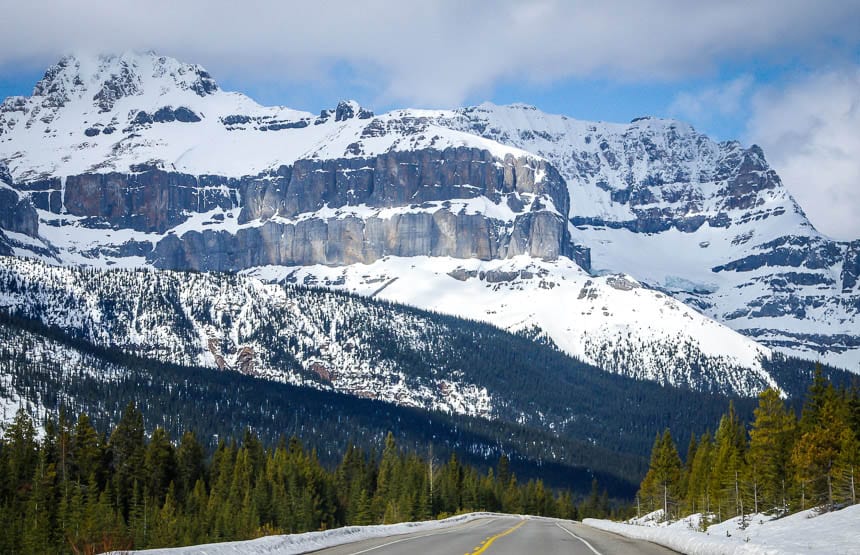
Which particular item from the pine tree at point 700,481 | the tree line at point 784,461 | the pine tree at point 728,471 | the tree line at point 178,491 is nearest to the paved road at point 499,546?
the tree line at point 784,461

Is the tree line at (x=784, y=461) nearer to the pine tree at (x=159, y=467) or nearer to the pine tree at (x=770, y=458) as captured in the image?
the pine tree at (x=770, y=458)

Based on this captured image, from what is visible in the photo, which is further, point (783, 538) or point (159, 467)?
point (159, 467)

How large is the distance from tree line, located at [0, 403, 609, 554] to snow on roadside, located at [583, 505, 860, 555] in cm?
3869

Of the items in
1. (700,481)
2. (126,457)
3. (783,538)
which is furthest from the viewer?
(700,481)

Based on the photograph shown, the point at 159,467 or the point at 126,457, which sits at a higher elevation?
the point at 126,457

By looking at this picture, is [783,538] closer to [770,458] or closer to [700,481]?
[770,458]

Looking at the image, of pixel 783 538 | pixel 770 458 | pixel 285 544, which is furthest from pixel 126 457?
pixel 783 538

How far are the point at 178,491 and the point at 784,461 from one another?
61.0 m

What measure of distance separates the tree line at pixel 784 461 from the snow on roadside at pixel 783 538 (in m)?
3.47

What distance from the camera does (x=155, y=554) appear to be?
35.4 m

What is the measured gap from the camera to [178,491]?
11731cm

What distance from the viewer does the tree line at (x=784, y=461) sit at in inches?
3004

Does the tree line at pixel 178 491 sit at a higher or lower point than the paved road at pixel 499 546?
lower

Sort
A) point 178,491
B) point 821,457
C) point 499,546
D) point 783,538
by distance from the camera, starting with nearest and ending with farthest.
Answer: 1. point 499,546
2. point 783,538
3. point 821,457
4. point 178,491
